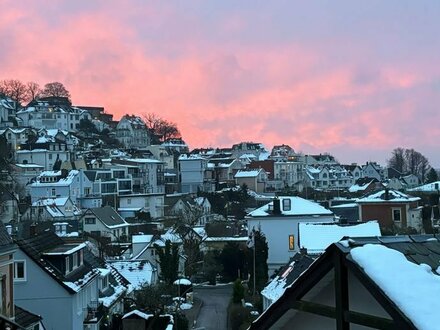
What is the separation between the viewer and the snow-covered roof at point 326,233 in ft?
79.4

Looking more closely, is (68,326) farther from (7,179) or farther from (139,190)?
(139,190)

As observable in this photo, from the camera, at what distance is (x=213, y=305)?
30.4m

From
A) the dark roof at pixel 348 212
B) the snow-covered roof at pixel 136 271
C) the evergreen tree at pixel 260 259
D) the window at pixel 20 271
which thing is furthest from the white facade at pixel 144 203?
the window at pixel 20 271

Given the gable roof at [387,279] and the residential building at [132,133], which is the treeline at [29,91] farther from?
the gable roof at [387,279]

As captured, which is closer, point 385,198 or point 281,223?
point 281,223

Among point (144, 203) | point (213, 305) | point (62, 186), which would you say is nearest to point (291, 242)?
point (213, 305)

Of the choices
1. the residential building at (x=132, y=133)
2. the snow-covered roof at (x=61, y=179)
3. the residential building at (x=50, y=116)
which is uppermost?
the residential building at (x=50, y=116)

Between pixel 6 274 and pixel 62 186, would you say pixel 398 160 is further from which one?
pixel 6 274

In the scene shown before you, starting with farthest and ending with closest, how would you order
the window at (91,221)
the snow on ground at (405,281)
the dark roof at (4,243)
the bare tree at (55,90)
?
1. the bare tree at (55,90)
2. the window at (91,221)
3. the dark roof at (4,243)
4. the snow on ground at (405,281)

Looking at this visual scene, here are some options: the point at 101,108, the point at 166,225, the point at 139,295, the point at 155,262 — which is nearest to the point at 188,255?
the point at 155,262

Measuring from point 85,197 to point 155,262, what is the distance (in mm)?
33105

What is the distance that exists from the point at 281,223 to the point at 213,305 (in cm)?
904

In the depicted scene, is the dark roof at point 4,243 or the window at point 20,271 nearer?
the dark roof at point 4,243

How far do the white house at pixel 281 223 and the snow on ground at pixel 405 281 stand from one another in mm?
33913
